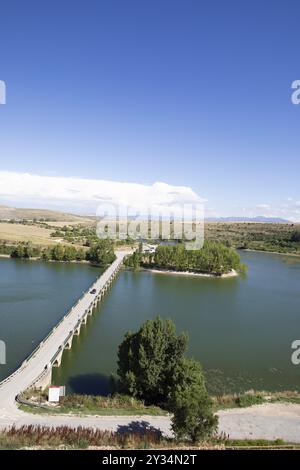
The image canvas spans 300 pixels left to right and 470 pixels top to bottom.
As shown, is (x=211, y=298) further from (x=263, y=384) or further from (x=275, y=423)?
(x=275, y=423)

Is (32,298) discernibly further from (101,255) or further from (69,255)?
(69,255)

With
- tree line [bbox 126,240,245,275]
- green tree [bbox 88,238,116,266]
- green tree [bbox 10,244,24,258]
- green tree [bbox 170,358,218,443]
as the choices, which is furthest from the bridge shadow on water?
green tree [bbox 10,244,24,258]

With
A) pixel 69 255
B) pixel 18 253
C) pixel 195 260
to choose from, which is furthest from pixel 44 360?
pixel 18 253

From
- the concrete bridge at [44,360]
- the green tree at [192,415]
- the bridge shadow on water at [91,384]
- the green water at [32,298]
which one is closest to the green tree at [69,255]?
the green water at [32,298]

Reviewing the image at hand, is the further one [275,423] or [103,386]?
[103,386]

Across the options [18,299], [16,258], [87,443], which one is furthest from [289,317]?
[16,258]

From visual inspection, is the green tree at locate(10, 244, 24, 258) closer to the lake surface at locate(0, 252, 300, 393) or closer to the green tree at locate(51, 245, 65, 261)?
the lake surface at locate(0, 252, 300, 393)
